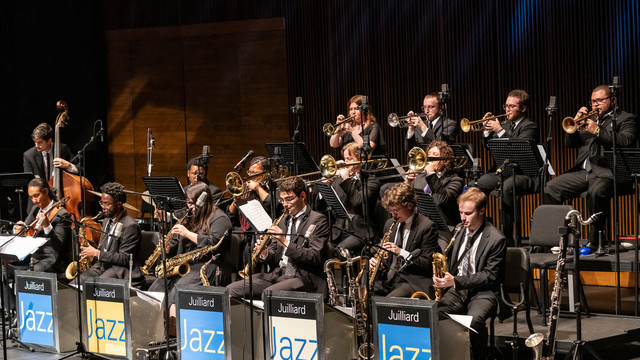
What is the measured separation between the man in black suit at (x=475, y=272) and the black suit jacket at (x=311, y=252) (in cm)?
89

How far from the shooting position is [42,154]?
823 centimetres

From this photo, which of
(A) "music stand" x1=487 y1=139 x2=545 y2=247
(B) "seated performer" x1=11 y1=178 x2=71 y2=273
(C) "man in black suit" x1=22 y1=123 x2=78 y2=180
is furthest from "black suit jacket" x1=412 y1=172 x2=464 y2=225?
(C) "man in black suit" x1=22 y1=123 x2=78 y2=180

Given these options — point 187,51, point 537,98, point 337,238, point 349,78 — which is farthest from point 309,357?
point 187,51

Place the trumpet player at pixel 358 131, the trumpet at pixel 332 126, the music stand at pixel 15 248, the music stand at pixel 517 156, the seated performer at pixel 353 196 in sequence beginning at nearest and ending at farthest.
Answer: the music stand at pixel 15 248 < the music stand at pixel 517 156 < the seated performer at pixel 353 196 < the trumpet player at pixel 358 131 < the trumpet at pixel 332 126

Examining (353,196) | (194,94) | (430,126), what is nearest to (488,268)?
(353,196)

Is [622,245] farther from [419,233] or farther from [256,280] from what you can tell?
[256,280]

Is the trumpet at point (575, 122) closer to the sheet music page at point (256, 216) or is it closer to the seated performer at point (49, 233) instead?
the sheet music page at point (256, 216)

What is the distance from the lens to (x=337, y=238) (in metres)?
6.55

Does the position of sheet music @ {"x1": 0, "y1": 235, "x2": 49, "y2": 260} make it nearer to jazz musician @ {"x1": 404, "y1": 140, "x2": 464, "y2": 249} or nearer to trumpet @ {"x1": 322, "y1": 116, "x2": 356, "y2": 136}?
jazz musician @ {"x1": 404, "y1": 140, "x2": 464, "y2": 249}

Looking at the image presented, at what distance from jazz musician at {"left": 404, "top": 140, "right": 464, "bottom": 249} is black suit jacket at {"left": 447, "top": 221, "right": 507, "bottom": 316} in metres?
1.04

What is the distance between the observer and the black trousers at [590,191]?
6121mm

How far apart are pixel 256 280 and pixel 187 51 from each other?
5.25m

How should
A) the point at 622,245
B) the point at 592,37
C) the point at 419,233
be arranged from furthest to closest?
1. the point at 592,37
2. the point at 622,245
3. the point at 419,233

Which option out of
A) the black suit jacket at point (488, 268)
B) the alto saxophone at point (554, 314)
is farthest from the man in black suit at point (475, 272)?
the alto saxophone at point (554, 314)
